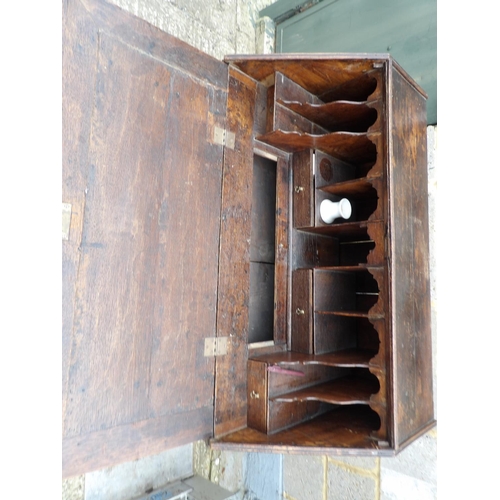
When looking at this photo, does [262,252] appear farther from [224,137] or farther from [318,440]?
[318,440]

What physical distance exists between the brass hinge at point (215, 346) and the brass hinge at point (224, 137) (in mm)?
676

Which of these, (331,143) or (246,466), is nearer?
(331,143)

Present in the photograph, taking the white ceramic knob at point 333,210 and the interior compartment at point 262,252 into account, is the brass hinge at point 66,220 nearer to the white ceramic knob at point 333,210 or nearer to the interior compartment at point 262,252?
the interior compartment at point 262,252

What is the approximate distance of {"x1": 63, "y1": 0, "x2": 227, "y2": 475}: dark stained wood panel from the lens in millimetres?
1022

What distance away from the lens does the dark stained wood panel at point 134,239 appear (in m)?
1.02

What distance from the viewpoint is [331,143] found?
1610 millimetres

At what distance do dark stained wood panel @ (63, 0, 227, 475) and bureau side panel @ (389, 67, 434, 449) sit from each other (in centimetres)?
62

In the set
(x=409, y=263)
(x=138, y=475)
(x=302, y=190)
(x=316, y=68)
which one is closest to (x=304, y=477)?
(x=138, y=475)

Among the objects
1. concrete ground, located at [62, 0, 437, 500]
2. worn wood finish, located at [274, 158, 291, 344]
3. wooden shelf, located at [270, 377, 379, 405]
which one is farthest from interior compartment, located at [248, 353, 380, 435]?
concrete ground, located at [62, 0, 437, 500]

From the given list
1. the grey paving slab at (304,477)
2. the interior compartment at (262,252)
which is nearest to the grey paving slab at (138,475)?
the grey paving slab at (304,477)

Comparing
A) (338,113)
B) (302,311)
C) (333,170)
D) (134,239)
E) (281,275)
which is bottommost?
(302,311)

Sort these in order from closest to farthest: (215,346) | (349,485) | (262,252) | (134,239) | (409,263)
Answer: (134,239) < (215,346) < (409,263) < (262,252) < (349,485)

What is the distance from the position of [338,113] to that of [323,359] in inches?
38.5
